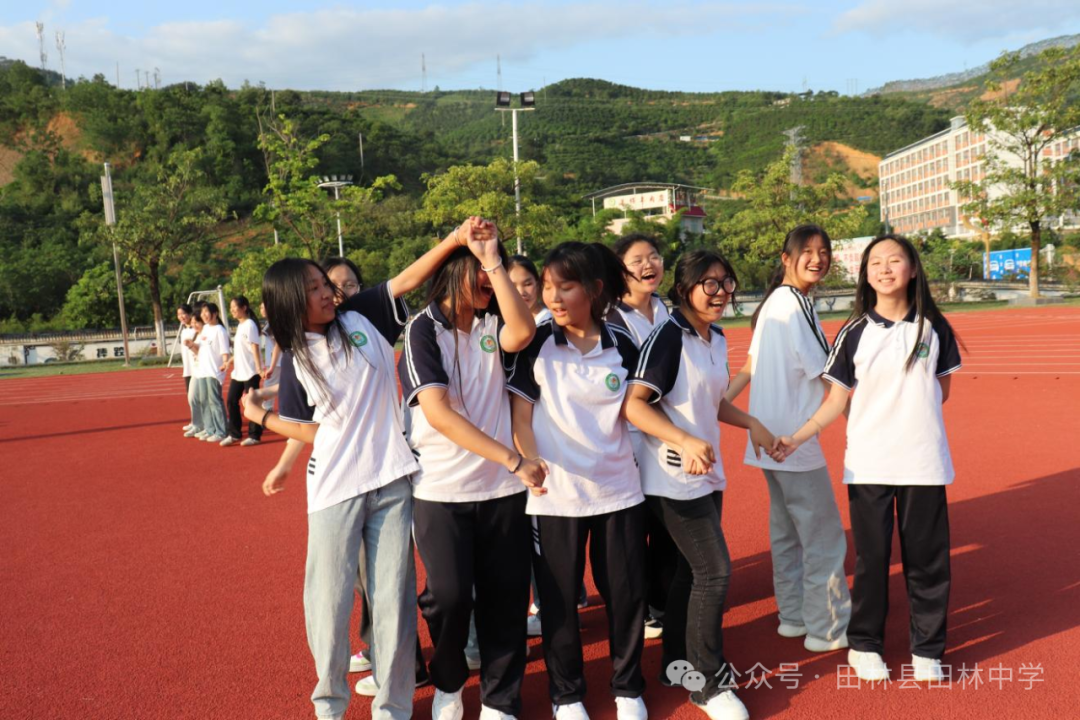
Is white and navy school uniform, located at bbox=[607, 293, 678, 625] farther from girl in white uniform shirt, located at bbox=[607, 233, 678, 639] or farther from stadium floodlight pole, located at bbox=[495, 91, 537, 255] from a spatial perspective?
stadium floodlight pole, located at bbox=[495, 91, 537, 255]

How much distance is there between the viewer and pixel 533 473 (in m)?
2.68

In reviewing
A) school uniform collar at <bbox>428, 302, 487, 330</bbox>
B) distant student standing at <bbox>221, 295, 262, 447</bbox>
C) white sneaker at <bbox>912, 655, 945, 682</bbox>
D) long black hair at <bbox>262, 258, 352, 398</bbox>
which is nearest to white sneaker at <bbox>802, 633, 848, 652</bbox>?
white sneaker at <bbox>912, 655, 945, 682</bbox>

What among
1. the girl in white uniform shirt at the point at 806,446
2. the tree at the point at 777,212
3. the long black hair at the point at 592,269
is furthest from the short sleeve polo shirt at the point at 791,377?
the tree at the point at 777,212

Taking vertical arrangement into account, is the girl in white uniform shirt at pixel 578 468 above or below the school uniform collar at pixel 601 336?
below

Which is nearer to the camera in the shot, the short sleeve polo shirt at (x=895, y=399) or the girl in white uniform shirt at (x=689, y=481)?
the girl in white uniform shirt at (x=689, y=481)

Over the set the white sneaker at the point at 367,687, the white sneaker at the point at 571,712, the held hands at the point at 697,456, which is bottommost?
the white sneaker at the point at 367,687

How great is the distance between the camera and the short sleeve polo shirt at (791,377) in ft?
11.3

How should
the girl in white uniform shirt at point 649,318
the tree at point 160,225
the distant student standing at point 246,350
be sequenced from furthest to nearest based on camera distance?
the tree at point 160,225, the distant student standing at point 246,350, the girl in white uniform shirt at point 649,318

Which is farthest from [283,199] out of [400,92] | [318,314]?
[400,92]

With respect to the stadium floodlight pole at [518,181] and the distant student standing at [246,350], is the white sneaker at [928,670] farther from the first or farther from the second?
the stadium floodlight pole at [518,181]

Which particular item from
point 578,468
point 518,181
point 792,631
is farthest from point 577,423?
point 518,181

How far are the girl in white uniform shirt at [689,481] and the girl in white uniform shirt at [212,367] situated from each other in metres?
7.47

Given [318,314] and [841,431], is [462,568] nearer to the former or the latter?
[318,314]

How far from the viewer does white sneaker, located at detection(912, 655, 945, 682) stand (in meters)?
3.09
